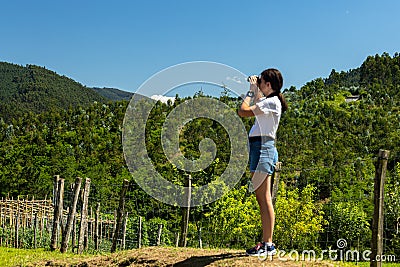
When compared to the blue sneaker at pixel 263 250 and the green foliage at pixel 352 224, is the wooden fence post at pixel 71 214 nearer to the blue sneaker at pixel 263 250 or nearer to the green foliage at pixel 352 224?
the blue sneaker at pixel 263 250

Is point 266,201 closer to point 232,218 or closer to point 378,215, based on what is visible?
point 378,215

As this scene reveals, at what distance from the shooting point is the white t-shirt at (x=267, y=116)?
470 cm

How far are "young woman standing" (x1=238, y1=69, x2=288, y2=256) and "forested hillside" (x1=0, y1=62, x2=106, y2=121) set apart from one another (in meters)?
114

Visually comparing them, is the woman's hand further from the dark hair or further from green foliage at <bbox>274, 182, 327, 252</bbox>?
green foliage at <bbox>274, 182, 327, 252</bbox>

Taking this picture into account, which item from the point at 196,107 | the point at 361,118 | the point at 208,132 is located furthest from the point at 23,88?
the point at 196,107

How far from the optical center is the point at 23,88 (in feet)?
458

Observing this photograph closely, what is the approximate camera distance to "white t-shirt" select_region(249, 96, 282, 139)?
4.70 m

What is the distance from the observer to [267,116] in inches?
187

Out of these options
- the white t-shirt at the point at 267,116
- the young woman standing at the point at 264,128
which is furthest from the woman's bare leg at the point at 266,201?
the white t-shirt at the point at 267,116

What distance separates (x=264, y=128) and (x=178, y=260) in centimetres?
200

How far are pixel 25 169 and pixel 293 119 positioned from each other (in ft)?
96.3

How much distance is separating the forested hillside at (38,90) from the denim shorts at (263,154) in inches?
4498

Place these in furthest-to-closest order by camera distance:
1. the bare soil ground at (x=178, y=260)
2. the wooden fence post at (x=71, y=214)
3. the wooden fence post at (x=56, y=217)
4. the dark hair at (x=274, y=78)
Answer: the wooden fence post at (x=56, y=217), the wooden fence post at (x=71, y=214), the bare soil ground at (x=178, y=260), the dark hair at (x=274, y=78)

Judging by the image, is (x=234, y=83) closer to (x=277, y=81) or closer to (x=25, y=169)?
(x=277, y=81)
